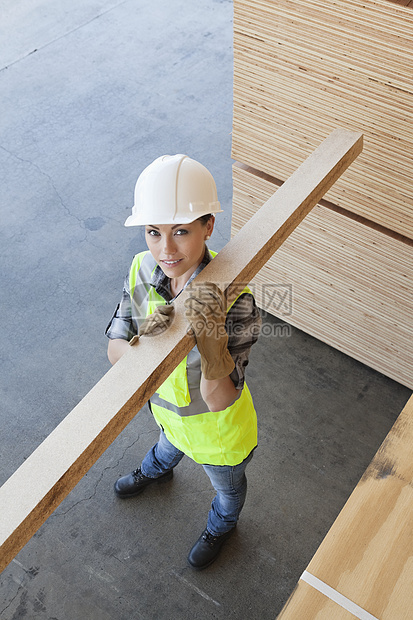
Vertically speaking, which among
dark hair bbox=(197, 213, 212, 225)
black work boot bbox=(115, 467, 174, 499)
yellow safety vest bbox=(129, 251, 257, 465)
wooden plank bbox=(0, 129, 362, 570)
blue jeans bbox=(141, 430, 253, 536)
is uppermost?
dark hair bbox=(197, 213, 212, 225)

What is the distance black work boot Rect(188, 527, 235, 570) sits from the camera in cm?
277

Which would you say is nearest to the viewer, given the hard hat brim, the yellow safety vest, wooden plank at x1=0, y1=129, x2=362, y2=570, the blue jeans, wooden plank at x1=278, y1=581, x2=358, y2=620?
wooden plank at x1=0, y1=129, x2=362, y2=570

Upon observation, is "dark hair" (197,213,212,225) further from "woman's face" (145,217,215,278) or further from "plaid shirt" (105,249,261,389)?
"plaid shirt" (105,249,261,389)

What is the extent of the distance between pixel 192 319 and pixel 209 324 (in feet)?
0.22

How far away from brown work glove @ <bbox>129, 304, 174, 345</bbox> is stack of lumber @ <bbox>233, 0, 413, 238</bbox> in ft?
4.19

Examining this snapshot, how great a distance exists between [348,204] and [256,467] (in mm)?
1481

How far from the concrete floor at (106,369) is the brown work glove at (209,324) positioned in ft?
5.08

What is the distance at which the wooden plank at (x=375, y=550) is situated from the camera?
1590 millimetres

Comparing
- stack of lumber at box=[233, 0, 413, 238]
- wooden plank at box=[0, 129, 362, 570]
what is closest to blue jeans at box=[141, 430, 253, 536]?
wooden plank at box=[0, 129, 362, 570]

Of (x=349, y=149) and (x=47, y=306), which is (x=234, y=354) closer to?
(x=349, y=149)

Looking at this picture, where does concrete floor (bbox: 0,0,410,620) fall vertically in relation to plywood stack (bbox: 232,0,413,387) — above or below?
below

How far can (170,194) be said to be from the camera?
6.07 ft

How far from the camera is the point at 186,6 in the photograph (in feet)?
22.4

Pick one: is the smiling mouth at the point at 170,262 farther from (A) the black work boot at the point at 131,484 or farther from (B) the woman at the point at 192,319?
(A) the black work boot at the point at 131,484
